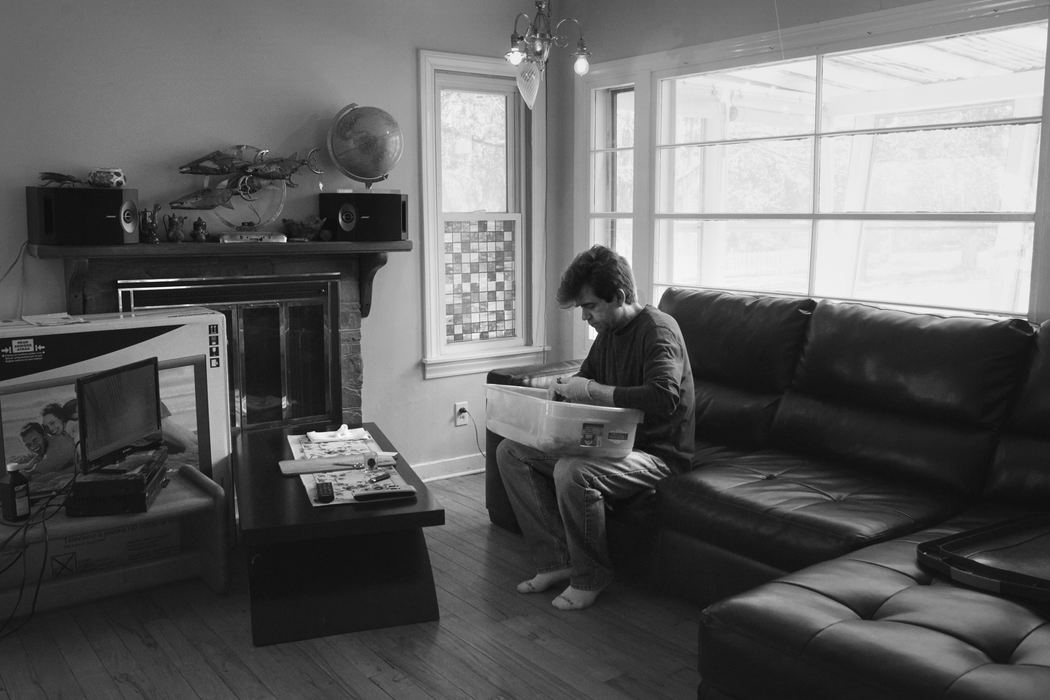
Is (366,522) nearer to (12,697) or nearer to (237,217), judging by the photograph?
(12,697)

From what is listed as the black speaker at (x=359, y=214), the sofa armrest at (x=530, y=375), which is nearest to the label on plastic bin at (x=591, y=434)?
the sofa armrest at (x=530, y=375)

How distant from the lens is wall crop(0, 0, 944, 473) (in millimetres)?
3557

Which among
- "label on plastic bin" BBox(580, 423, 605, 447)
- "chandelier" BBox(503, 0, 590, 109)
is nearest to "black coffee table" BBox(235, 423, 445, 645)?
"label on plastic bin" BBox(580, 423, 605, 447)

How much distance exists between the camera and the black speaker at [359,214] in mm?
4180

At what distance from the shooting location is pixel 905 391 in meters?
3.08

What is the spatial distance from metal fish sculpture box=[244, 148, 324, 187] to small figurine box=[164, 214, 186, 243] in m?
0.34

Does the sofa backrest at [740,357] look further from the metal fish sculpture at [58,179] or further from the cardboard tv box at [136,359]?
the metal fish sculpture at [58,179]

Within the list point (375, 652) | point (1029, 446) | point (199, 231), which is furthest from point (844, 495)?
point (199, 231)

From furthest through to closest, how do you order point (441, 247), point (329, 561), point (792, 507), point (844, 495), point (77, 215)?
point (441, 247)
point (77, 215)
point (329, 561)
point (844, 495)
point (792, 507)

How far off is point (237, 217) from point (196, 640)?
1832mm

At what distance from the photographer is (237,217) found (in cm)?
402

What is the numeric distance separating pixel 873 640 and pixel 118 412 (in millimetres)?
2382

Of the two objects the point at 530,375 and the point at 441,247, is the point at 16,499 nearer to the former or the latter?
the point at 530,375

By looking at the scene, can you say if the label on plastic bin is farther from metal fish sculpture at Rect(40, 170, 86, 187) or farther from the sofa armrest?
metal fish sculpture at Rect(40, 170, 86, 187)
